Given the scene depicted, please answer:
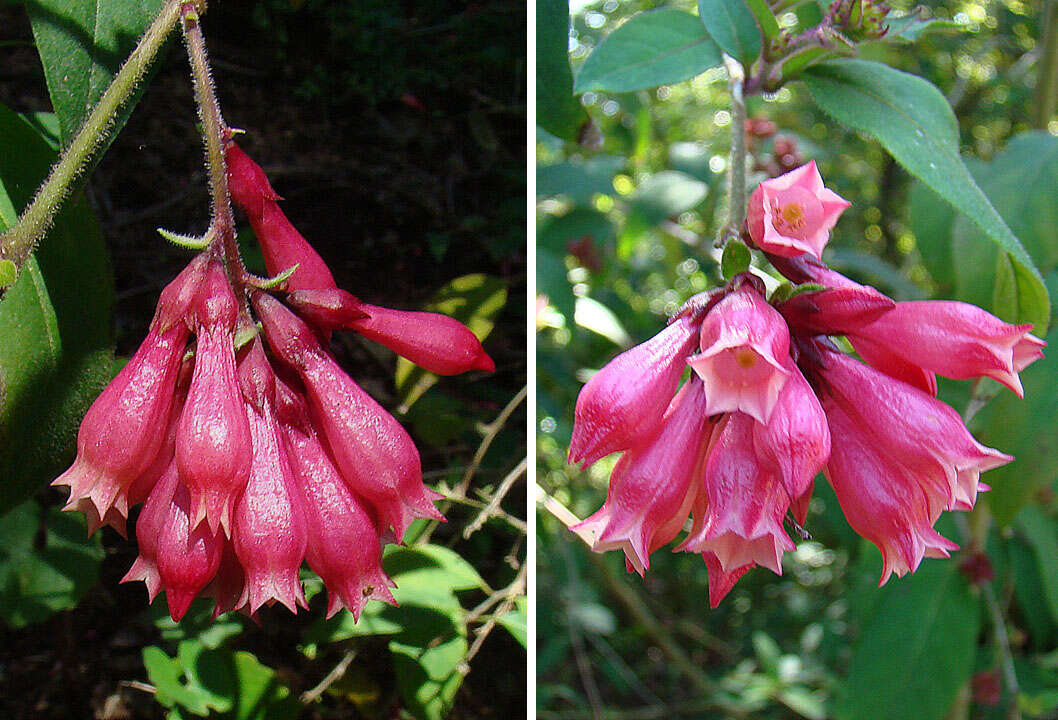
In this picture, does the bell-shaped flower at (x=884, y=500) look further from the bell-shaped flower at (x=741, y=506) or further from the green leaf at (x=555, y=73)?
the green leaf at (x=555, y=73)

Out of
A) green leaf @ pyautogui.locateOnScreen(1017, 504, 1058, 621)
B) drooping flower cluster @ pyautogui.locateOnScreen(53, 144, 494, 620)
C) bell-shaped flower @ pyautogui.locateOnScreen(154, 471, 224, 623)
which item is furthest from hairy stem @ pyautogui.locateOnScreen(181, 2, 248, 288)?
green leaf @ pyautogui.locateOnScreen(1017, 504, 1058, 621)

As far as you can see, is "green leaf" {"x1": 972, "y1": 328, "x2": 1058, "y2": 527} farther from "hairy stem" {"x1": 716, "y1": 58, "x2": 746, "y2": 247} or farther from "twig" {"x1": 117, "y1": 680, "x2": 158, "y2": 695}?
"twig" {"x1": 117, "y1": 680, "x2": 158, "y2": 695}

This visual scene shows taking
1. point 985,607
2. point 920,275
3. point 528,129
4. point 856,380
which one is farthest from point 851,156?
point 856,380

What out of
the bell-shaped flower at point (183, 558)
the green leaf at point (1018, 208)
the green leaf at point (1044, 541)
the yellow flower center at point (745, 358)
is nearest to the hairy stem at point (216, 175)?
the bell-shaped flower at point (183, 558)

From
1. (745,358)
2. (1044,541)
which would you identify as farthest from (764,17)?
(1044,541)

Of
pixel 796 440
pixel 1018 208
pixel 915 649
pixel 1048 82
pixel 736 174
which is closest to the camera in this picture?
pixel 796 440

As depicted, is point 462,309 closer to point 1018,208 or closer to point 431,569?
point 431,569
